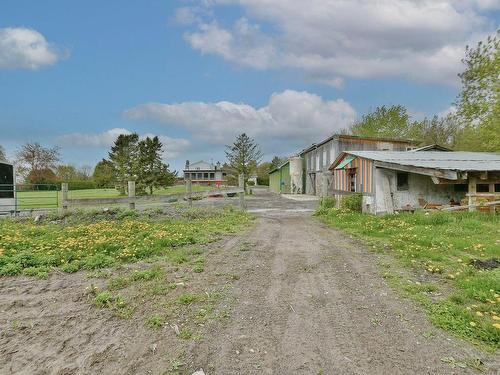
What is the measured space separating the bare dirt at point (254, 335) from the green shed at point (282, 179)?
1349 inches

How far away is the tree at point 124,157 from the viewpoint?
35906 millimetres

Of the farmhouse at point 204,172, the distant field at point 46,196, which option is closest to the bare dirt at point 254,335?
the distant field at point 46,196

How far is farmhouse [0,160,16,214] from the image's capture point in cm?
1638

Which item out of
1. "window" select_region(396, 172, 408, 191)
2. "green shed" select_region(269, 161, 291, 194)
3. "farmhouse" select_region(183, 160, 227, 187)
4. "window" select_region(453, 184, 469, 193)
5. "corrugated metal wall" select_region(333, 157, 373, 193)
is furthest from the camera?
"farmhouse" select_region(183, 160, 227, 187)

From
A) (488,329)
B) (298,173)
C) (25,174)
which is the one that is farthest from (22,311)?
(25,174)

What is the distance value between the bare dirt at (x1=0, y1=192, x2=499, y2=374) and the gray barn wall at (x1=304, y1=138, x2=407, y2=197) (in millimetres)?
18959

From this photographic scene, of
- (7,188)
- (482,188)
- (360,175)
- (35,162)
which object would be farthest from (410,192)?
(35,162)

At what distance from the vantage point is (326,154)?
96.9 feet

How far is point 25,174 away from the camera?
150ft

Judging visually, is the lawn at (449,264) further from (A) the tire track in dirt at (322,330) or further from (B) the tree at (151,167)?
(B) the tree at (151,167)

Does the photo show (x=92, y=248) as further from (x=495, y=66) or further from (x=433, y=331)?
(x=495, y=66)

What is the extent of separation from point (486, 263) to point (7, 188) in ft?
66.1

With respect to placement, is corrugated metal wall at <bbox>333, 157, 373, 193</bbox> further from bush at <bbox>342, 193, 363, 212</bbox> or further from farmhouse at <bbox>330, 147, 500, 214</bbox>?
bush at <bbox>342, 193, 363, 212</bbox>

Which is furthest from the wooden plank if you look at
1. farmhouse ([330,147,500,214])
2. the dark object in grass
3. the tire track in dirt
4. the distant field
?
the distant field
